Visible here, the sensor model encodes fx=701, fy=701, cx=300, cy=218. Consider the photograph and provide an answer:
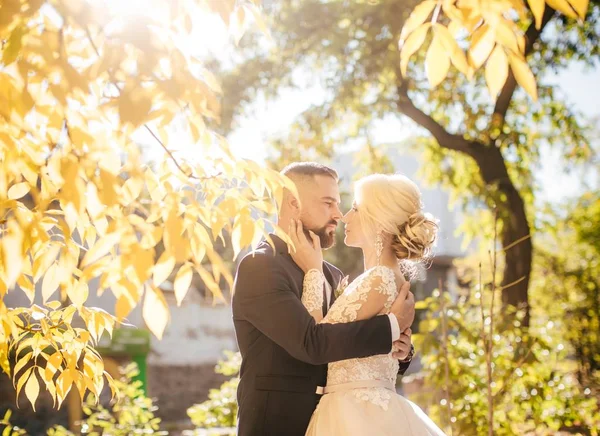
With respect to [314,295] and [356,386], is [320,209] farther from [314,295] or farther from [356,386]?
[356,386]

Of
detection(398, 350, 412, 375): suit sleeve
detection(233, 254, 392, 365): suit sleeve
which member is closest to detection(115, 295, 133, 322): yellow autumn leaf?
detection(233, 254, 392, 365): suit sleeve

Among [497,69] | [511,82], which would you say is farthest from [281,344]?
[511,82]

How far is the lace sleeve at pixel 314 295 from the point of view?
9.41ft

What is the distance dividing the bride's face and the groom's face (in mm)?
56

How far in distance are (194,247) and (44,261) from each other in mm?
781

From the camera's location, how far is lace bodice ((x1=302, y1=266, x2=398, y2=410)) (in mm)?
2816

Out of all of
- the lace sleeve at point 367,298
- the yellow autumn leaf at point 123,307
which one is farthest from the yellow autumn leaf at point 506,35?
the lace sleeve at point 367,298

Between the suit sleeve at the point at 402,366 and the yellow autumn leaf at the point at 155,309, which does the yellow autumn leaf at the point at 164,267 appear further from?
the suit sleeve at the point at 402,366

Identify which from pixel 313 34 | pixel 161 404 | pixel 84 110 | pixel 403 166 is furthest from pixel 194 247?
pixel 403 166

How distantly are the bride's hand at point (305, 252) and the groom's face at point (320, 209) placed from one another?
0.41 ft

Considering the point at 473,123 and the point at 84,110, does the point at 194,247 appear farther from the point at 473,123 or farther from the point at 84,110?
the point at 473,123

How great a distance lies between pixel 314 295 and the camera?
9.44 feet

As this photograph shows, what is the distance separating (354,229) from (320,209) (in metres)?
0.19

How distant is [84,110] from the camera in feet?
5.87
